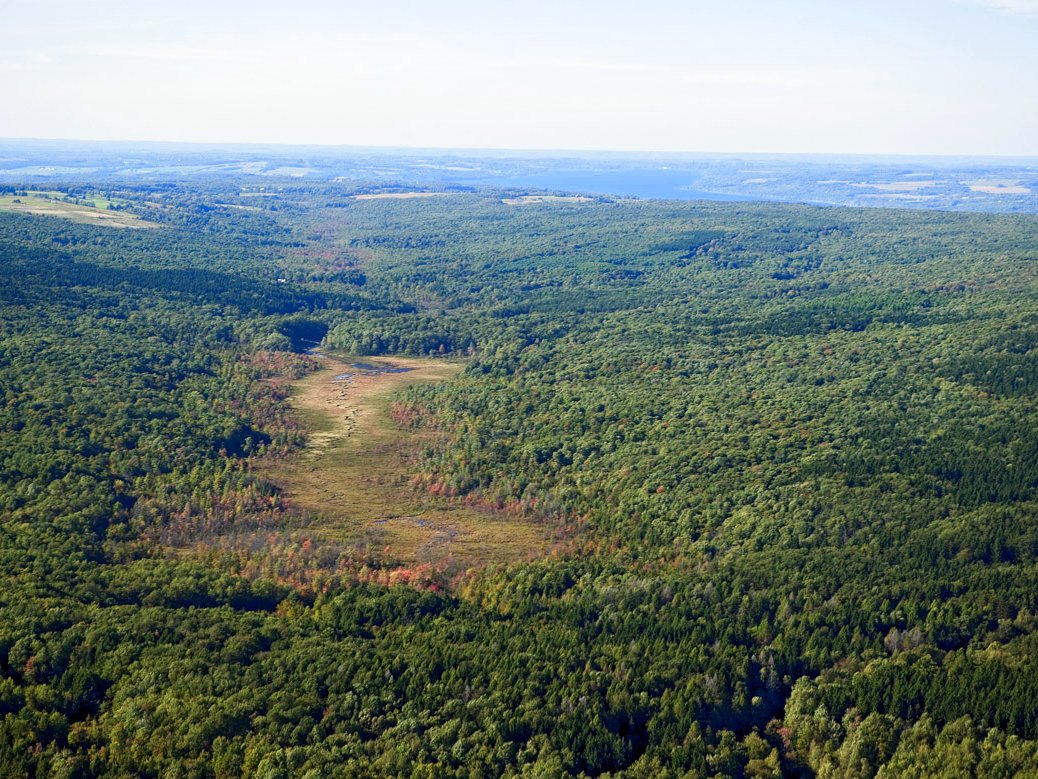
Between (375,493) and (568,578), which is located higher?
(568,578)

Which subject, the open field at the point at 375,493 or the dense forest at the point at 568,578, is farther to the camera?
the open field at the point at 375,493

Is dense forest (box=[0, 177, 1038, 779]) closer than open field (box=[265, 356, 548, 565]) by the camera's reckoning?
Yes

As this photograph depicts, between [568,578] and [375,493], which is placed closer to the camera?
[568,578]

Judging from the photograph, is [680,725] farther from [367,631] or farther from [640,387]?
[640,387]

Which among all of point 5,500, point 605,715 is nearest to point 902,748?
point 605,715
